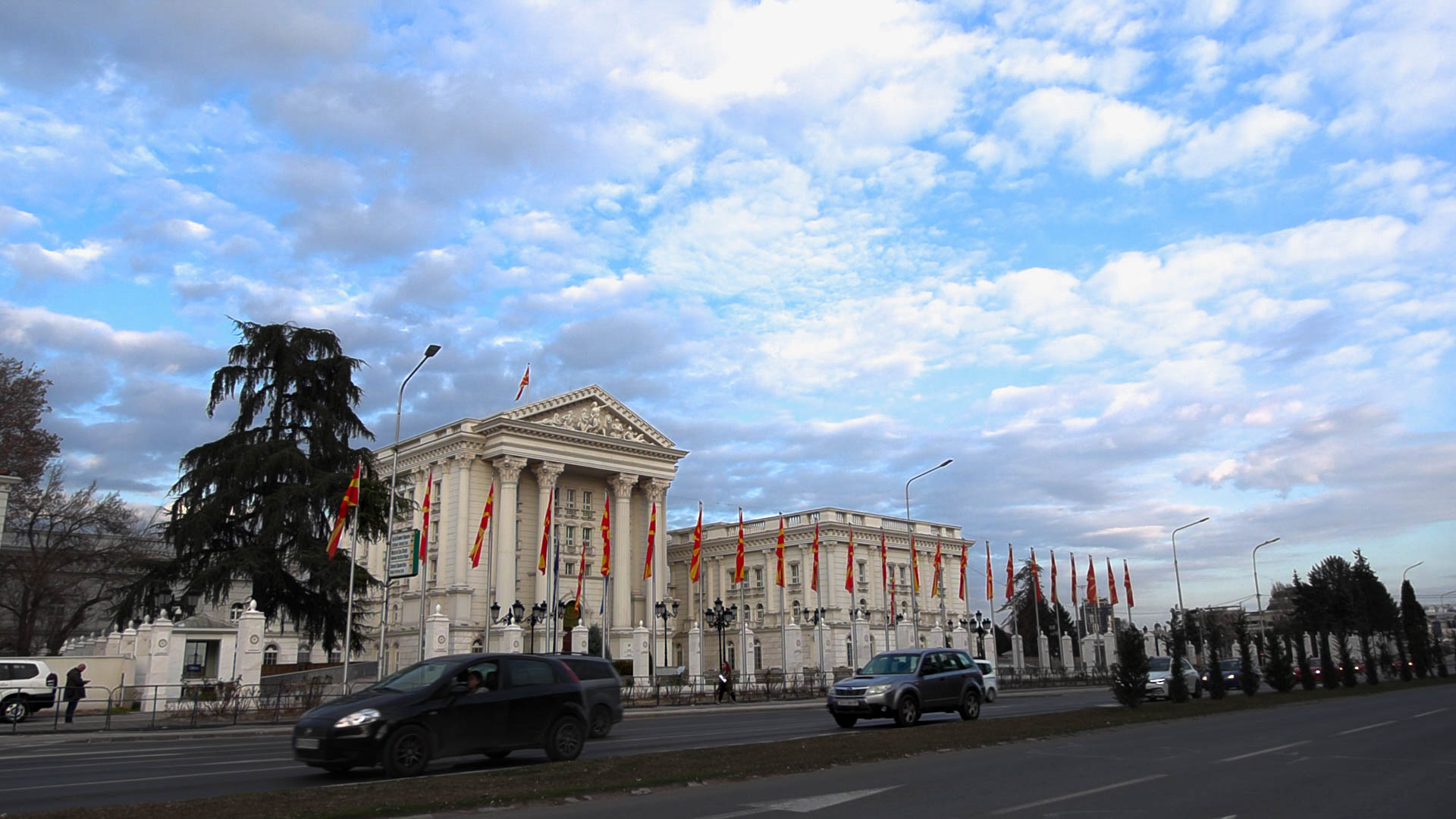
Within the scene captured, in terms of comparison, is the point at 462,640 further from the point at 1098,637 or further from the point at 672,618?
the point at 1098,637

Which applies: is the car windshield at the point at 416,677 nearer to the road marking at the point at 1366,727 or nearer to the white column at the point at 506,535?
the road marking at the point at 1366,727

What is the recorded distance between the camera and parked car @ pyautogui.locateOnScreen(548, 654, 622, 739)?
55.4ft

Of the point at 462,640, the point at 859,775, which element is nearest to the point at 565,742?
the point at 859,775

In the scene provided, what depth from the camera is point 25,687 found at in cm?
2964

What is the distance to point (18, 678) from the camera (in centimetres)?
2972

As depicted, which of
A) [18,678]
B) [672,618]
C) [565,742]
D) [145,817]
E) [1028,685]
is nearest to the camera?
[145,817]

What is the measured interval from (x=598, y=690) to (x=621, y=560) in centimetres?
5512

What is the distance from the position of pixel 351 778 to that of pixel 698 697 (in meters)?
28.5

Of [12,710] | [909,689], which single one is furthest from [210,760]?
[12,710]

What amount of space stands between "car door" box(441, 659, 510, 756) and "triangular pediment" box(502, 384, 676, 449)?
2158 inches

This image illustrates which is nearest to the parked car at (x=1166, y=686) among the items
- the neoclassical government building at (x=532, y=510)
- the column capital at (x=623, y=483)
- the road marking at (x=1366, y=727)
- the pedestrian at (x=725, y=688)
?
the road marking at (x=1366, y=727)

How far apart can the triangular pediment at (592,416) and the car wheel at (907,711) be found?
165 ft

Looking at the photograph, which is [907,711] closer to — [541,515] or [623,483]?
[541,515]

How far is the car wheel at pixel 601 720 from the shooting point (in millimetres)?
17125
